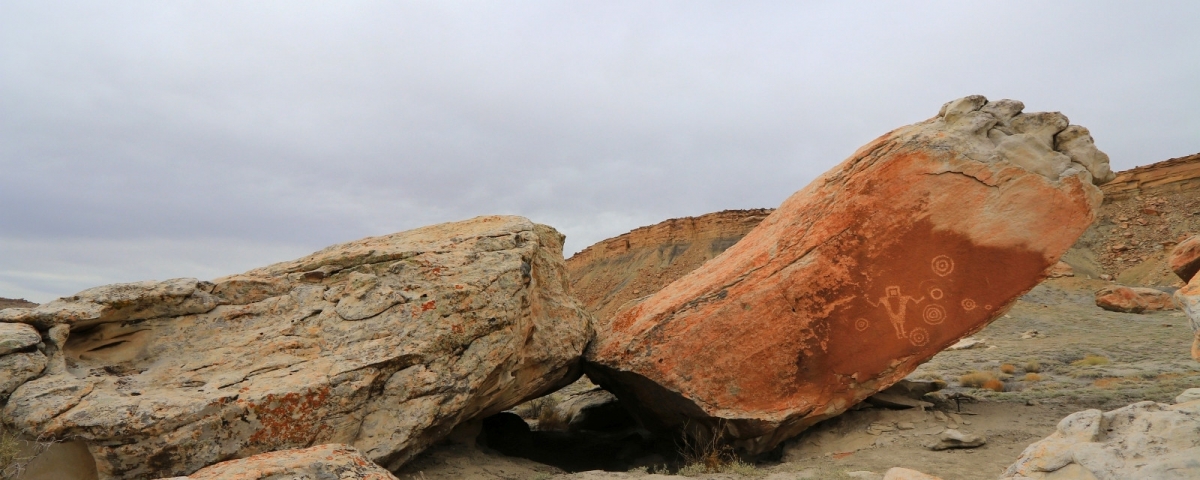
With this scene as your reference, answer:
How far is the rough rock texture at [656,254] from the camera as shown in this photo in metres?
38.7

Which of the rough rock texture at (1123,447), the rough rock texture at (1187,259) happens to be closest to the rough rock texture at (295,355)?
the rough rock texture at (1123,447)

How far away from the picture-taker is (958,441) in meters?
6.71

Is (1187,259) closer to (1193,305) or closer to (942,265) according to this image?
(1193,305)

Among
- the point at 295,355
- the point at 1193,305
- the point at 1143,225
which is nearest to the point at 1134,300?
the point at 1143,225

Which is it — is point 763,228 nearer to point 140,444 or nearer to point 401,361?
point 401,361

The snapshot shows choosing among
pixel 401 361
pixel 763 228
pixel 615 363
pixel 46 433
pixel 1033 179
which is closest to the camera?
pixel 46 433

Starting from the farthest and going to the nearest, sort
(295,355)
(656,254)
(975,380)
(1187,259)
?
1. (656,254)
2. (975,380)
3. (1187,259)
4. (295,355)

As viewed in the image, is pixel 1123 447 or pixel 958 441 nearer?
pixel 1123 447

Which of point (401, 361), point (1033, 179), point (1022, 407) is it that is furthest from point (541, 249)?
point (1022, 407)

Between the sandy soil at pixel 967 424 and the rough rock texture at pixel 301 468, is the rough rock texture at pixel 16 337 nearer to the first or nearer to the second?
the rough rock texture at pixel 301 468

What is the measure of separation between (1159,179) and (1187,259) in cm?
3423

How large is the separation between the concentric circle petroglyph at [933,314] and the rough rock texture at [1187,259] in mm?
2830

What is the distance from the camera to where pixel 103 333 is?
587 centimetres

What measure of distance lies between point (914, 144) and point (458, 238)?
196 inches
